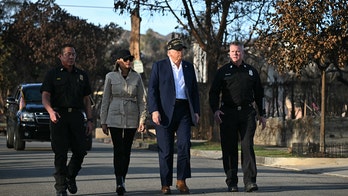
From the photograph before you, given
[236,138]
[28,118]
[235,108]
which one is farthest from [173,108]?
[28,118]

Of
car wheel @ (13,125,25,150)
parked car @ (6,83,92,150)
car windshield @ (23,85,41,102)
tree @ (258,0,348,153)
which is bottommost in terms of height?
car wheel @ (13,125,25,150)

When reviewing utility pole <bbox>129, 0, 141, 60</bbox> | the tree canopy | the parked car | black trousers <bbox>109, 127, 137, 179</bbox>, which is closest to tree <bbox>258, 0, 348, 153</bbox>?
the tree canopy

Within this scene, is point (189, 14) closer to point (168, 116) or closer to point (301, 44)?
point (301, 44)

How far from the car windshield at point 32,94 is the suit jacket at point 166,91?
11.5 m

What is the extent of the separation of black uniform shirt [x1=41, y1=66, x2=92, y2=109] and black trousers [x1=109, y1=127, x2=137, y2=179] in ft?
2.21

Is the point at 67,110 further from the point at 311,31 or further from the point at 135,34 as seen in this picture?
the point at 135,34

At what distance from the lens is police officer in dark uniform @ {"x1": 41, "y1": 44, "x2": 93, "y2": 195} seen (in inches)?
427

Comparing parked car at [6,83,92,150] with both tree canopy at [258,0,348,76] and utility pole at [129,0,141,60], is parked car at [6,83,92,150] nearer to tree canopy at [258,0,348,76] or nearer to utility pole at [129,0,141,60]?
tree canopy at [258,0,348,76]

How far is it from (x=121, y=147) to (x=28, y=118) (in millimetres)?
10914

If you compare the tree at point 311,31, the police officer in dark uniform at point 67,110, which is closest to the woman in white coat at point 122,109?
the police officer in dark uniform at point 67,110

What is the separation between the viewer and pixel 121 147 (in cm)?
1141

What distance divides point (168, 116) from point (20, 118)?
37.0 feet

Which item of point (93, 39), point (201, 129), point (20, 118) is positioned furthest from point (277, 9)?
point (93, 39)

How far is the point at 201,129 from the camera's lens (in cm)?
3425
